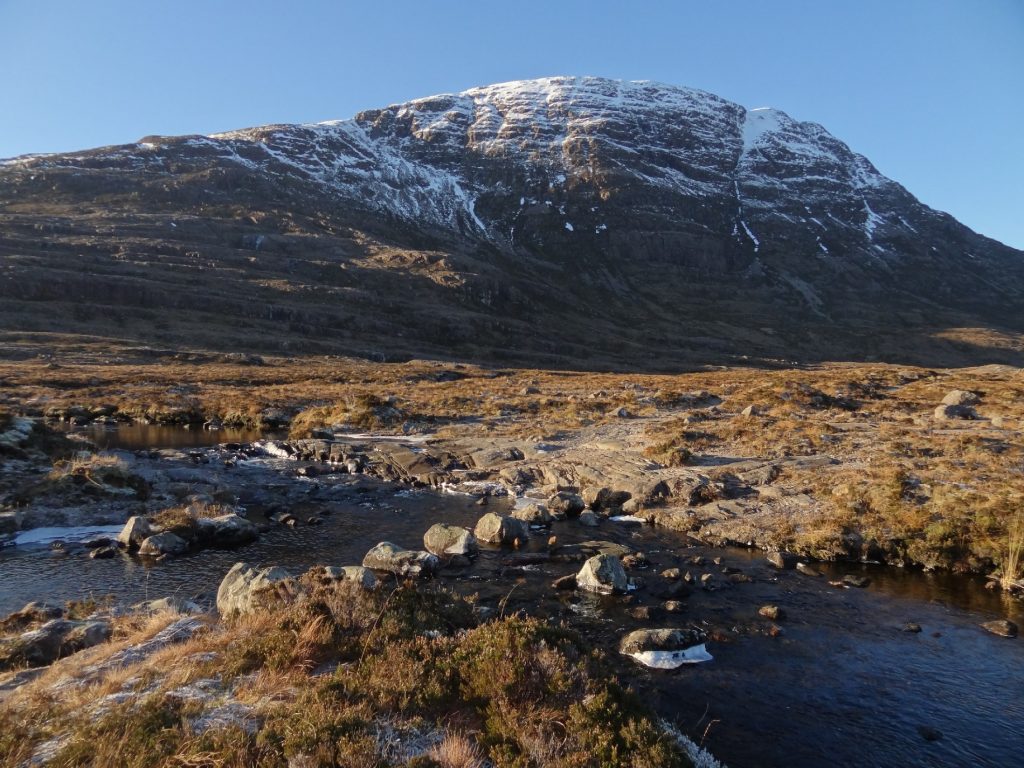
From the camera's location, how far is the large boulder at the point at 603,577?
16.7 meters

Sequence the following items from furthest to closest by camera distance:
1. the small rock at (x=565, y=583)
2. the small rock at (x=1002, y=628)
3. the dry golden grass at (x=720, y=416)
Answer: the dry golden grass at (x=720, y=416) → the small rock at (x=565, y=583) → the small rock at (x=1002, y=628)

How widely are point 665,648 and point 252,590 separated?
929 centimetres

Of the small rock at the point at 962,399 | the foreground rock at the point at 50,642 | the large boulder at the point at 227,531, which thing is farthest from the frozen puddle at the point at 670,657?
the small rock at the point at 962,399

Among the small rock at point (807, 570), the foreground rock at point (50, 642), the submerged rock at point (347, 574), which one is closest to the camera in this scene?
the foreground rock at point (50, 642)

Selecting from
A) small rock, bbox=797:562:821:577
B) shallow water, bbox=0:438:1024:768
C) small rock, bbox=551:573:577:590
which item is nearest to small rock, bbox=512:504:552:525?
shallow water, bbox=0:438:1024:768

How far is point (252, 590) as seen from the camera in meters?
12.3

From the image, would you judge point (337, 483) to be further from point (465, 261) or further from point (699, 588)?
point (465, 261)

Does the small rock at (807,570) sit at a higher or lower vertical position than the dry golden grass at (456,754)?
lower

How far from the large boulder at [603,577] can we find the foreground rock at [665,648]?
2.78m

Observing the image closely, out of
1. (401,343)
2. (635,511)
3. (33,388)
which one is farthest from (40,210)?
(635,511)

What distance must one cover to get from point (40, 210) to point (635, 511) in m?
207

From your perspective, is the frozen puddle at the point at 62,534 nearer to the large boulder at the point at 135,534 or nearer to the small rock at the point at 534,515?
the large boulder at the point at 135,534

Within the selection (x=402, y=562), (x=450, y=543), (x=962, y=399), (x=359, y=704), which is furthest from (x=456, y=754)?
(x=962, y=399)

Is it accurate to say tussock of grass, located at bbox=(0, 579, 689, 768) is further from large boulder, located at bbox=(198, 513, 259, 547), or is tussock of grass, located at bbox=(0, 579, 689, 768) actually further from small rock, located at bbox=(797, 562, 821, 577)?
large boulder, located at bbox=(198, 513, 259, 547)
